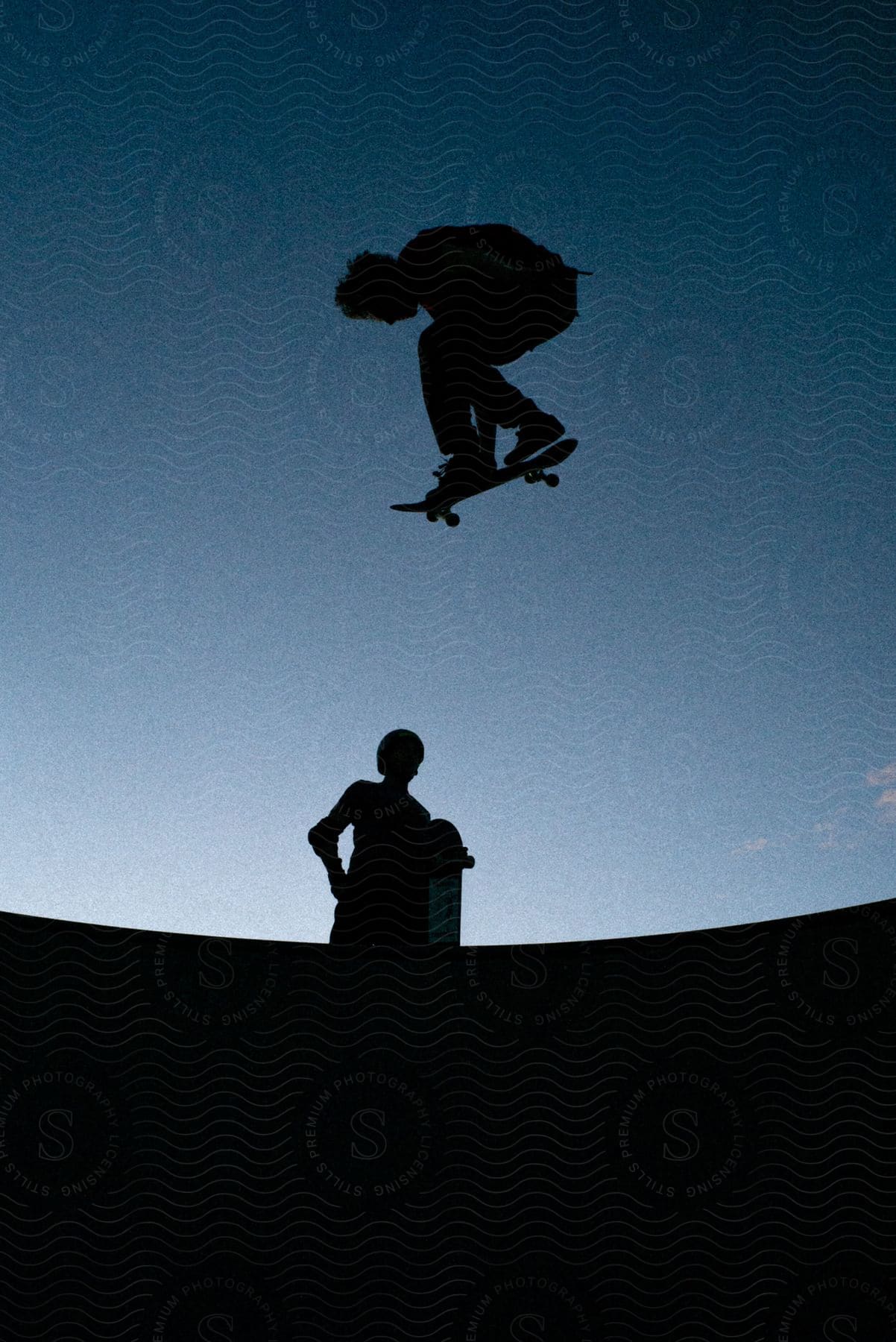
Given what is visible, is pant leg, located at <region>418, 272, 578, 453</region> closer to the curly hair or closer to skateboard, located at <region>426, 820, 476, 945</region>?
the curly hair

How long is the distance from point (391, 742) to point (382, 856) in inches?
22.1

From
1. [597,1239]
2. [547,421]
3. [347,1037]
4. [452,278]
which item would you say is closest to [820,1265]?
[597,1239]

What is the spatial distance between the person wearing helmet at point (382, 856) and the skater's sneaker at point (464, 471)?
1.71 meters

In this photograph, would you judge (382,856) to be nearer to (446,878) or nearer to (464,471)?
(446,878)

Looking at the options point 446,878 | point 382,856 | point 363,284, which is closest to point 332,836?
point 382,856

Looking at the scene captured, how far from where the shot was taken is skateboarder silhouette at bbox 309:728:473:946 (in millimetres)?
5445

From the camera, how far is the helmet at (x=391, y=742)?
577cm

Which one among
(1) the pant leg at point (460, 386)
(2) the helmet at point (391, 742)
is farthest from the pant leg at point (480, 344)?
(2) the helmet at point (391, 742)

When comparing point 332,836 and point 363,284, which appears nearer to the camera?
point 332,836

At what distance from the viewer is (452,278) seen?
6.96 meters

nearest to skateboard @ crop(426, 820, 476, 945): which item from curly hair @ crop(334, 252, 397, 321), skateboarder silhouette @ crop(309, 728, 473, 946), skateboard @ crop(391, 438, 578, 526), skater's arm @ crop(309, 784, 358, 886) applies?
skateboarder silhouette @ crop(309, 728, 473, 946)

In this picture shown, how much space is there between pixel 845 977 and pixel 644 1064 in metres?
0.86

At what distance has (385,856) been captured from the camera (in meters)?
5.57

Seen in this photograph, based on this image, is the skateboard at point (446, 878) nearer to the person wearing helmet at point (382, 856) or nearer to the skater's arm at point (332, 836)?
the person wearing helmet at point (382, 856)
